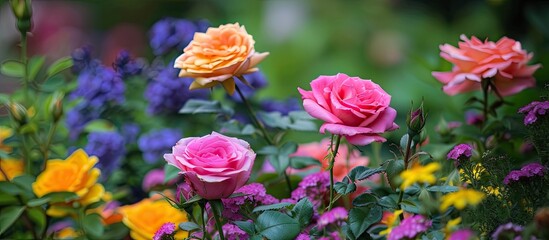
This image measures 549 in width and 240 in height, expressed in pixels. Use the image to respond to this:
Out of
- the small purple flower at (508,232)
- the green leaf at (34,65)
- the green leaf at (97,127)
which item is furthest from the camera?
the green leaf at (97,127)

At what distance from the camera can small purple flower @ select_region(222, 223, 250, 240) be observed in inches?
31.3

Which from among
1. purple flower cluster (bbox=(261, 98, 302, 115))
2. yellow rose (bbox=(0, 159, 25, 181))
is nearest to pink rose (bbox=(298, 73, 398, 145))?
purple flower cluster (bbox=(261, 98, 302, 115))

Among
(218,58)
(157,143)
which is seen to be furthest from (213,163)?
(157,143)

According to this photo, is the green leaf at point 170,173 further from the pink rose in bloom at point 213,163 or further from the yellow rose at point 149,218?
the pink rose in bloom at point 213,163

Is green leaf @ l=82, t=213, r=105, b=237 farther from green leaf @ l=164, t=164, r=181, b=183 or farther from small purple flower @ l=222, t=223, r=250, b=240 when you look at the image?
small purple flower @ l=222, t=223, r=250, b=240

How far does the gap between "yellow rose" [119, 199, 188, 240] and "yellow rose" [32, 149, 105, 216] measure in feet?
0.26

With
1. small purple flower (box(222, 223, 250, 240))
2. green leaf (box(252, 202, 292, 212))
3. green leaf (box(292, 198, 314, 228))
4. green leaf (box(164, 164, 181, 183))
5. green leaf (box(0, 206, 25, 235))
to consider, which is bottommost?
green leaf (box(0, 206, 25, 235))

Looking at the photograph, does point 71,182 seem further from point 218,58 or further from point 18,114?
point 218,58

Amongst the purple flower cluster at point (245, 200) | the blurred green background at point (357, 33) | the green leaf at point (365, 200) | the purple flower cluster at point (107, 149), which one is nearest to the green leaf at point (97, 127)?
the purple flower cluster at point (107, 149)

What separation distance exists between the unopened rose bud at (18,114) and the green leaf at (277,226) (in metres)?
0.44

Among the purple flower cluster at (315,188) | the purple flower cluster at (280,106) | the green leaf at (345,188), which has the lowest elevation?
the purple flower cluster at (280,106)

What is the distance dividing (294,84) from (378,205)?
1.72 metres

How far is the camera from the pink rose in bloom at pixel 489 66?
0.95m

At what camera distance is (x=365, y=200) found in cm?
79
